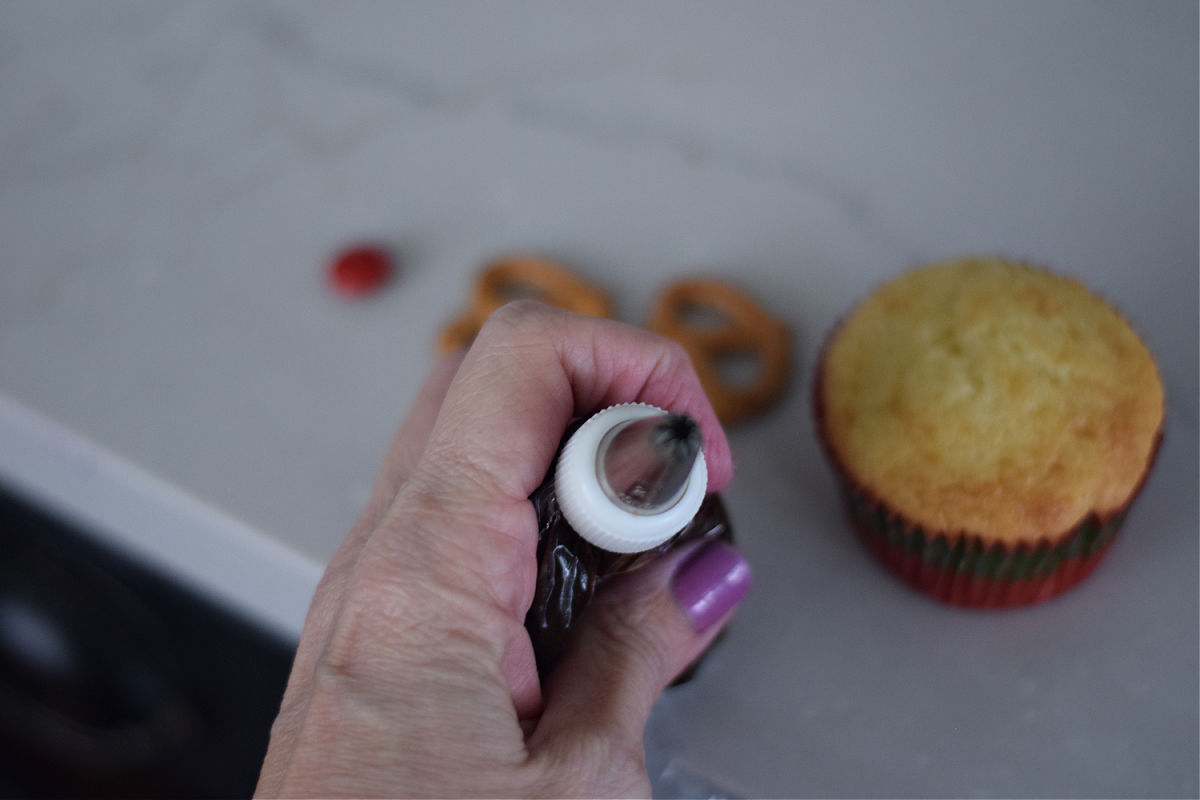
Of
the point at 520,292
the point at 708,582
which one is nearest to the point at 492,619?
the point at 708,582

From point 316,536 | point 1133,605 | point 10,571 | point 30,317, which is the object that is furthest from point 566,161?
point 10,571

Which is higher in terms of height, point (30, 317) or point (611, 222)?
point (611, 222)

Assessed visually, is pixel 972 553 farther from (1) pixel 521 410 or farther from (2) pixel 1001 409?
(1) pixel 521 410

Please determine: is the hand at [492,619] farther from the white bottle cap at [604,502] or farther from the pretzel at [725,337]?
the pretzel at [725,337]

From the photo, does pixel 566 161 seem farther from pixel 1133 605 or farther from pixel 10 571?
pixel 10 571

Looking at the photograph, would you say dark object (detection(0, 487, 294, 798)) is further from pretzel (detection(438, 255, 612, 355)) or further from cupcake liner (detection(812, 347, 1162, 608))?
cupcake liner (detection(812, 347, 1162, 608))

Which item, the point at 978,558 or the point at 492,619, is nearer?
the point at 492,619

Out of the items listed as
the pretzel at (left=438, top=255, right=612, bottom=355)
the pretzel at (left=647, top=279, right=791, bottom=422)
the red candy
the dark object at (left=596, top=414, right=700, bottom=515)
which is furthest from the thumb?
the red candy
